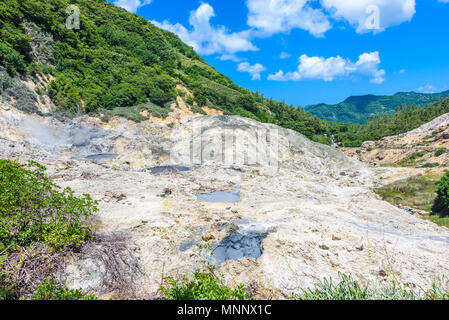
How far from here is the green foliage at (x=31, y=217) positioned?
4969 millimetres

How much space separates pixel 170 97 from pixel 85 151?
1538 centimetres

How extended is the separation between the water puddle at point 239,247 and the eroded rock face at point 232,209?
18 centimetres

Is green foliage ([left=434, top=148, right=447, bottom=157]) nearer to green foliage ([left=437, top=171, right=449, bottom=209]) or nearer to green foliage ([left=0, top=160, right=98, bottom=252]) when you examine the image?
green foliage ([left=437, top=171, right=449, bottom=209])

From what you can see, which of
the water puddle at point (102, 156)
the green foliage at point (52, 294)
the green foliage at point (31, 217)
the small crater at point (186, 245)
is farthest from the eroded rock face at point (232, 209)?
the green foliage at point (52, 294)

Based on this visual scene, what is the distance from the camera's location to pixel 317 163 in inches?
938

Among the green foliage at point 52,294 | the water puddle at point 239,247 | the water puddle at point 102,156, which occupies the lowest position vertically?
the water puddle at point 239,247

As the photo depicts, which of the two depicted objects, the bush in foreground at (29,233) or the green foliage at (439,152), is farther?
Result: the green foliage at (439,152)

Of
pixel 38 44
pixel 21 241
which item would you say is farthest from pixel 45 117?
pixel 21 241

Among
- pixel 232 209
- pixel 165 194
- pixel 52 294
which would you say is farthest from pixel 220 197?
pixel 52 294

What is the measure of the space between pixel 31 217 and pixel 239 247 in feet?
16.6

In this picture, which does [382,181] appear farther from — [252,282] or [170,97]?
[170,97]

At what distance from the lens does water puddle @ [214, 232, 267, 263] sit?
668 cm

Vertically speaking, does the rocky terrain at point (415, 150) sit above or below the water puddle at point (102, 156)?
above

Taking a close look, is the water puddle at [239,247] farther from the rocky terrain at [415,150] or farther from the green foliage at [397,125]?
the green foliage at [397,125]
